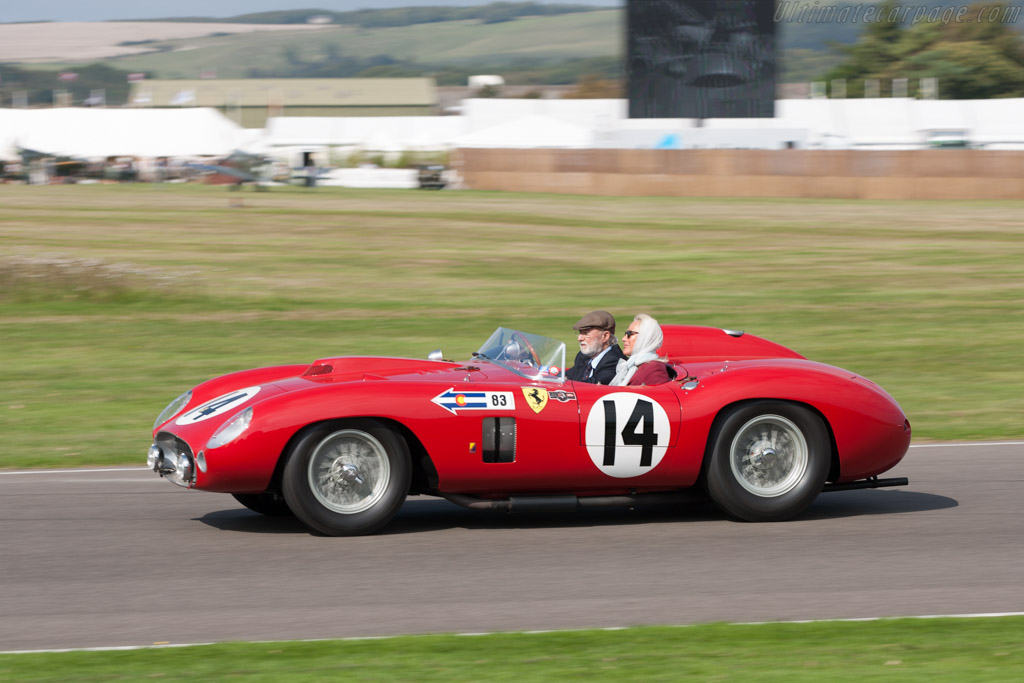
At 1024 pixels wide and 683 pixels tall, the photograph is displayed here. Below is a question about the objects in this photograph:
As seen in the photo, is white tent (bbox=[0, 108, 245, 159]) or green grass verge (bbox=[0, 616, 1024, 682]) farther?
white tent (bbox=[0, 108, 245, 159])

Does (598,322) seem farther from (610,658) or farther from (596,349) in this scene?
(610,658)

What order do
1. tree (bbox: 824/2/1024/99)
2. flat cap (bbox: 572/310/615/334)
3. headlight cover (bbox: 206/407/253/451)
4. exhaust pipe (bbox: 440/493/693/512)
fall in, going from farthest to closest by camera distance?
tree (bbox: 824/2/1024/99)
flat cap (bbox: 572/310/615/334)
exhaust pipe (bbox: 440/493/693/512)
headlight cover (bbox: 206/407/253/451)

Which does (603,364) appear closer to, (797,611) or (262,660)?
(797,611)

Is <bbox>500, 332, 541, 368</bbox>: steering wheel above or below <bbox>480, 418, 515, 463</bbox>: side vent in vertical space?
above

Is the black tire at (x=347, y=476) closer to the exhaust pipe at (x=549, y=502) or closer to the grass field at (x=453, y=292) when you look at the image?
the exhaust pipe at (x=549, y=502)

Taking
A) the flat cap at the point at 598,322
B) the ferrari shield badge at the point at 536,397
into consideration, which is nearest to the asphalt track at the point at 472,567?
the ferrari shield badge at the point at 536,397

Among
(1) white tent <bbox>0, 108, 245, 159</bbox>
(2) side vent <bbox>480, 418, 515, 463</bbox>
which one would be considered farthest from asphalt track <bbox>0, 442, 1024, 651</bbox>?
(1) white tent <bbox>0, 108, 245, 159</bbox>

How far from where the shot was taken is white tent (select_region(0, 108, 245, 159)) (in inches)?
2274

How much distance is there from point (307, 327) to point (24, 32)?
199 metres

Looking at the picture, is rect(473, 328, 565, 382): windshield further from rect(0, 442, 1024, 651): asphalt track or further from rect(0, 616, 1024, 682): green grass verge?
rect(0, 616, 1024, 682): green grass verge

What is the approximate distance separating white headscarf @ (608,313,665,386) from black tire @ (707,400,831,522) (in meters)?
0.65

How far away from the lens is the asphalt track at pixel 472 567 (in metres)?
5.13

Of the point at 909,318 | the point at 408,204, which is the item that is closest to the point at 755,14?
the point at 408,204

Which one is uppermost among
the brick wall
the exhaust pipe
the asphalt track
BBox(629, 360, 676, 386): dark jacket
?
the brick wall
